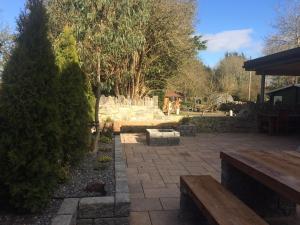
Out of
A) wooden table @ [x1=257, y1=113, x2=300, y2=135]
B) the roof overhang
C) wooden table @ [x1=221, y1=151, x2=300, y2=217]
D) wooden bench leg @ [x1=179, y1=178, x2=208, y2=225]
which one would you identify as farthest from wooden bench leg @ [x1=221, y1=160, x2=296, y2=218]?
wooden table @ [x1=257, y1=113, x2=300, y2=135]

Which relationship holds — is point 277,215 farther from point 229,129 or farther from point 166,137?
point 229,129

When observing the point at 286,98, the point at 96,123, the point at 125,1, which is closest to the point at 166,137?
the point at 96,123

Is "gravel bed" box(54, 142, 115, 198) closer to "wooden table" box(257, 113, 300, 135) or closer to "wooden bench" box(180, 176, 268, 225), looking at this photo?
"wooden bench" box(180, 176, 268, 225)

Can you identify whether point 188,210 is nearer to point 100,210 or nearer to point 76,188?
point 100,210

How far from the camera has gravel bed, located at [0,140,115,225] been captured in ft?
10.4

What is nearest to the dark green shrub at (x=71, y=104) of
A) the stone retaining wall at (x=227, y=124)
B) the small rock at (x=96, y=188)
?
the small rock at (x=96, y=188)

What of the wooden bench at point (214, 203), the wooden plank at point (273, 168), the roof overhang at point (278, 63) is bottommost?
the wooden bench at point (214, 203)

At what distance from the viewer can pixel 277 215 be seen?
3.88 metres

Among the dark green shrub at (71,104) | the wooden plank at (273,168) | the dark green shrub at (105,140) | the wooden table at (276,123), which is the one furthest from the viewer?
the wooden table at (276,123)

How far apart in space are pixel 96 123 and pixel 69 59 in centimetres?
156

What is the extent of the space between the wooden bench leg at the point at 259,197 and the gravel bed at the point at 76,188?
135 cm

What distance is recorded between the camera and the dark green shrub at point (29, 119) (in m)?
3.17

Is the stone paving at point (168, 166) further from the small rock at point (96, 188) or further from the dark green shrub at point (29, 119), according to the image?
the dark green shrub at point (29, 119)

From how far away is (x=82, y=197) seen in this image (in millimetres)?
3754
